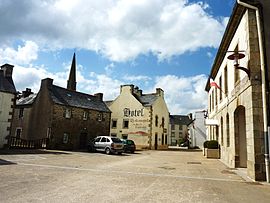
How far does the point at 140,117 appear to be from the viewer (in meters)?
38.7

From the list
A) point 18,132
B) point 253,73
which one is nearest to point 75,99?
point 18,132

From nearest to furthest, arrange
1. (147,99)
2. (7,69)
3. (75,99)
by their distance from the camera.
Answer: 1. (7,69)
2. (75,99)
3. (147,99)

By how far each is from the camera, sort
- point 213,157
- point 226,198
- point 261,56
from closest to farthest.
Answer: point 226,198, point 261,56, point 213,157

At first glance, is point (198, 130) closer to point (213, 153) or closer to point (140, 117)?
point (140, 117)

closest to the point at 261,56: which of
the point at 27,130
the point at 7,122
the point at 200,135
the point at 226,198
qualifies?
the point at 226,198

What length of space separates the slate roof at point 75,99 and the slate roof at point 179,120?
5129 cm

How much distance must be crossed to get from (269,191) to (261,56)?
18.1 feet

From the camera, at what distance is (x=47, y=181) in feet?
27.6

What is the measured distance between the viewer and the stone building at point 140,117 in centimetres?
3803

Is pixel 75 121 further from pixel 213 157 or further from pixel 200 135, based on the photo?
pixel 200 135

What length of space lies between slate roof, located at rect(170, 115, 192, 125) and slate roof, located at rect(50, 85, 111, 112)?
5129 cm

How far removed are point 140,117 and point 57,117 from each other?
14.5 meters

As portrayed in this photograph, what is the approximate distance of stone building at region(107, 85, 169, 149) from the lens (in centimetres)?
3803

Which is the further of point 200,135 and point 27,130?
point 200,135
